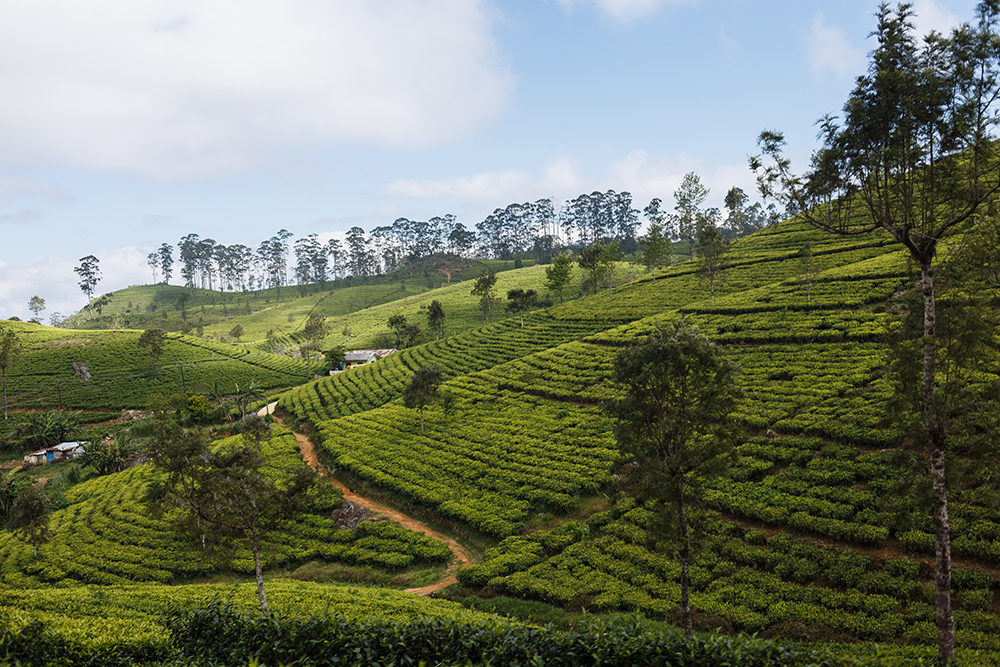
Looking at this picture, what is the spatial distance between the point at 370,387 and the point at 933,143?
55243mm

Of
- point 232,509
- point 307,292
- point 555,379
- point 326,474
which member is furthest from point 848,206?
point 307,292

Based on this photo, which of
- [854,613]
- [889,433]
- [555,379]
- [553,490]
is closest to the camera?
[854,613]

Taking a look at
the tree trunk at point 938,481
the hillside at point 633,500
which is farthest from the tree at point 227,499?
the tree trunk at point 938,481

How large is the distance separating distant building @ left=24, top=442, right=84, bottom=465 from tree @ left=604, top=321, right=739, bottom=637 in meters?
62.3

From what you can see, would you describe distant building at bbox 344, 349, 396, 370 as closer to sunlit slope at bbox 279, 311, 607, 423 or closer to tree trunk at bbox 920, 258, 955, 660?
sunlit slope at bbox 279, 311, 607, 423

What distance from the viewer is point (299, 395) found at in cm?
6475

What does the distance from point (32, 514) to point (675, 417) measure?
1443 inches

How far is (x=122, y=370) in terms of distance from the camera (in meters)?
80.6

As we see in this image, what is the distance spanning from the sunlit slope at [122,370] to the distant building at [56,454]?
47.4 ft

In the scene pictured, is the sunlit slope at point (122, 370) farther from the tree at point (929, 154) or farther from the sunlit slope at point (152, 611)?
the tree at point (929, 154)

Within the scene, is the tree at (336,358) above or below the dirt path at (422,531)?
above

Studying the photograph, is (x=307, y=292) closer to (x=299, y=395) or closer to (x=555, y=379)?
(x=299, y=395)

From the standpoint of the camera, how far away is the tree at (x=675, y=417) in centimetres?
1398

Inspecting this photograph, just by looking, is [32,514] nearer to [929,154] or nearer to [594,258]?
[929,154]
